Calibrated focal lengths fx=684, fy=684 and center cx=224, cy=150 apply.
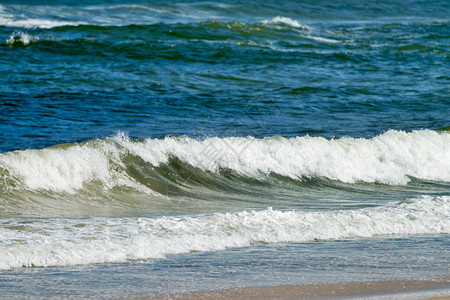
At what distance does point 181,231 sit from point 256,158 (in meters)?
3.70

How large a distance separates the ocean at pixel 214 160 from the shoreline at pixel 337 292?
0.14 m

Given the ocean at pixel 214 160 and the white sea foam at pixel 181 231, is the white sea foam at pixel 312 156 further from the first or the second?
the white sea foam at pixel 181 231

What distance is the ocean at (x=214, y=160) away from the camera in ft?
16.8

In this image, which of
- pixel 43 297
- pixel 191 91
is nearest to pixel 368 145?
pixel 191 91

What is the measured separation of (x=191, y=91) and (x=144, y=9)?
16.7 metres

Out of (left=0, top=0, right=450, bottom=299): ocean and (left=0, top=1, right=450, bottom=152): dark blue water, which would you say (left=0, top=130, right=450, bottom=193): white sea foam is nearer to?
(left=0, top=0, right=450, bottom=299): ocean

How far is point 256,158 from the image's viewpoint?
9609mm

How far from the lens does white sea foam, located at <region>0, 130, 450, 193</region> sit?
799 cm

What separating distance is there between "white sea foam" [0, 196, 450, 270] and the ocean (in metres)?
0.02

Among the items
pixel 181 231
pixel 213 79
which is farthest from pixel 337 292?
pixel 213 79

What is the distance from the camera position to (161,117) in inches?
467

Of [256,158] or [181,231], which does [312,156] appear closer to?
[256,158]

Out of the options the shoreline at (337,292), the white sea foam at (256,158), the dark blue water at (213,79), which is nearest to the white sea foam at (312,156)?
the white sea foam at (256,158)

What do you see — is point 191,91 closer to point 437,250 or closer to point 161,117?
point 161,117
